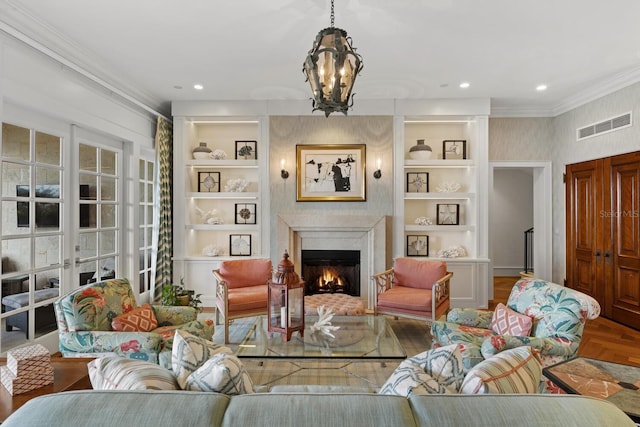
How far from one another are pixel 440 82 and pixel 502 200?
14.1ft

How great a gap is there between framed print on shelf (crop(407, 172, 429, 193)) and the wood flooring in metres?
2.52

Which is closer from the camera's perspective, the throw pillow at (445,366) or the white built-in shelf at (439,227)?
the throw pillow at (445,366)

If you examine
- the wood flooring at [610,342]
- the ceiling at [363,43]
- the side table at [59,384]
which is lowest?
the wood flooring at [610,342]

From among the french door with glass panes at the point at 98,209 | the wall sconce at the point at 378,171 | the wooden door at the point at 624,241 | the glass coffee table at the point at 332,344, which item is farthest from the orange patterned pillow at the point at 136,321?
the wooden door at the point at 624,241

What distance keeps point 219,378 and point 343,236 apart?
155 inches

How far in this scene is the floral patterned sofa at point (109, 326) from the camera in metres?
2.29

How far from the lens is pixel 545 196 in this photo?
18.1 feet

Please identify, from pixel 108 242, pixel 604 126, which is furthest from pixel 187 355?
pixel 604 126

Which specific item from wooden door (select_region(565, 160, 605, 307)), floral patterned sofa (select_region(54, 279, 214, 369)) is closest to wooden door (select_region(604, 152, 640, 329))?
wooden door (select_region(565, 160, 605, 307))

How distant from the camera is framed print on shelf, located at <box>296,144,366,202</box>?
5.08 meters

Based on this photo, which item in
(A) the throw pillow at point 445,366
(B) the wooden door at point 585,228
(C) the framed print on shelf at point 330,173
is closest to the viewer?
(A) the throw pillow at point 445,366

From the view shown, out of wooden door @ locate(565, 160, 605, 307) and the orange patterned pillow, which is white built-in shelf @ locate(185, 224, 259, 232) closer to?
the orange patterned pillow

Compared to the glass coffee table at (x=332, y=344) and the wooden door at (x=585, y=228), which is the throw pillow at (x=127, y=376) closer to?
the glass coffee table at (x=332, y=344)

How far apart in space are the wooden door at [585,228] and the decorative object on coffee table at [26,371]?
558 centimetres
